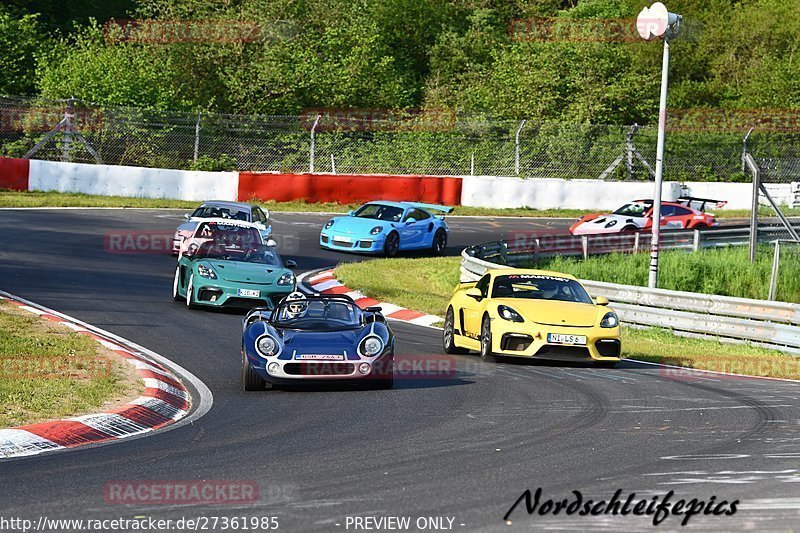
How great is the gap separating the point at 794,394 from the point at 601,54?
41503mm

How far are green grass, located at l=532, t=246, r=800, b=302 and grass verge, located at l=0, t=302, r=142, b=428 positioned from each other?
1259cm

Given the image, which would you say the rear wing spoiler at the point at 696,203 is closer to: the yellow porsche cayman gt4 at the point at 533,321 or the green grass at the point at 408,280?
the green grass at the point at 408,280

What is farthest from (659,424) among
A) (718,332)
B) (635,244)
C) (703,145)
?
(703,145)

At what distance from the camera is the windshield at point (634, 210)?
32.8 metres

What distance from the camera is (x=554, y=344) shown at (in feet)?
47.1

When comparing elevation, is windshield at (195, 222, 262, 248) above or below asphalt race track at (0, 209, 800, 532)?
above

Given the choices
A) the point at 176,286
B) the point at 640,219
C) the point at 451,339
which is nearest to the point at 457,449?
the point at 451,339

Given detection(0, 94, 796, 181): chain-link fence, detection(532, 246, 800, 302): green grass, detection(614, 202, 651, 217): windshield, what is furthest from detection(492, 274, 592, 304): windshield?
detection(0, 94, 796, 181): chain-link fence

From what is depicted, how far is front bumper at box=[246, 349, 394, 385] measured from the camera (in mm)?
11930

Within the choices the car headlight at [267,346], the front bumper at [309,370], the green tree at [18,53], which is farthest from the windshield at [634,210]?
the green tree at [18,53]

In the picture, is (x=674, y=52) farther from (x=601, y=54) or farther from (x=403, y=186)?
(x=403, y=186)

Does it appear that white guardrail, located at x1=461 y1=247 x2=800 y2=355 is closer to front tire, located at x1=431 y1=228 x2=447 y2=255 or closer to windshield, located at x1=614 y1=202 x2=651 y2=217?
front tire, located at x1=431 y1=228 x2=447 y2=255

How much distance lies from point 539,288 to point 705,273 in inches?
395

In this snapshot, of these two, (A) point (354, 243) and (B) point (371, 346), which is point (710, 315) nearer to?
(B) point (371, 346)
